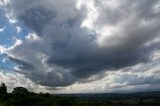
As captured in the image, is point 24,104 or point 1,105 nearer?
point 1,105

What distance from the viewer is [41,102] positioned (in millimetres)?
191250

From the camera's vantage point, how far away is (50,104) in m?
193

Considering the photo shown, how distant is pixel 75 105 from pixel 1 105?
49.1 meters

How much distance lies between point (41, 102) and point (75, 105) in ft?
77.8

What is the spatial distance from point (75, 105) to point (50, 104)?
57.2ft

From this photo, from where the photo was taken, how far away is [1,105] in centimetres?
18475

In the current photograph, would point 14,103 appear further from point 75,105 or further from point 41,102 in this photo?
point 75,105

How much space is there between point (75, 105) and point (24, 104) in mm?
34907

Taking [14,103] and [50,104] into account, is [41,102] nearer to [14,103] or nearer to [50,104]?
[50,104]

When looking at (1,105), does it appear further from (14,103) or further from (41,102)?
(41,102)

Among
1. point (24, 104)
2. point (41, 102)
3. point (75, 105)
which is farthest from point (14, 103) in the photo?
point (75, 105)

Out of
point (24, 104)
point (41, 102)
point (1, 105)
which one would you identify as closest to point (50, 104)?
point (41, 102)

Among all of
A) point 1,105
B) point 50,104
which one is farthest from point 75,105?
point 1,105

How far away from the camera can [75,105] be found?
650ft
